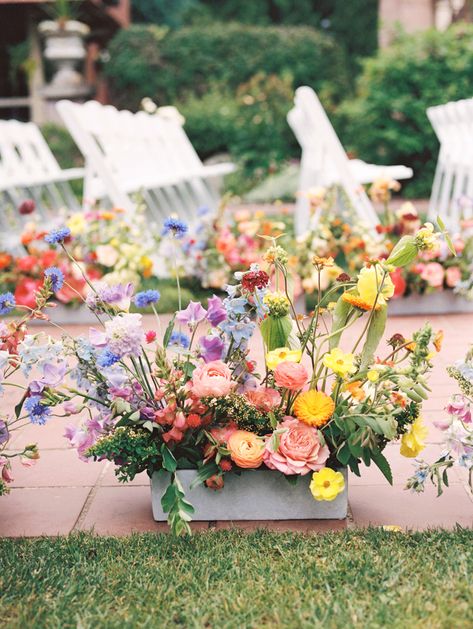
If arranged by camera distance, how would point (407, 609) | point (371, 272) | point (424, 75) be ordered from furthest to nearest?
point (424, 75) → point (371, 272) → point (407, 609)

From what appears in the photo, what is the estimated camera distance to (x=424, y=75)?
36.5 ft

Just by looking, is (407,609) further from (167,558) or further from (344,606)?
(167,558)

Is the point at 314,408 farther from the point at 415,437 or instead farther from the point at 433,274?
the point at 433,274

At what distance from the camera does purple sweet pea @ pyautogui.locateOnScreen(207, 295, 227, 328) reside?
247 cm

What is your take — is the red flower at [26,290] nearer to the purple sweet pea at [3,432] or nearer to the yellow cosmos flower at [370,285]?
the purple sweet pea at [3,432]

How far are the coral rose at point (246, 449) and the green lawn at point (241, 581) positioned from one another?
19cm

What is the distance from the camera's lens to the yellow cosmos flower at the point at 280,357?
238 centimetres

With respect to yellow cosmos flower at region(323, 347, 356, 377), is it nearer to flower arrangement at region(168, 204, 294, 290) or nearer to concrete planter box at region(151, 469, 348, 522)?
concrete planter box at region(151, 469, 348, 522)

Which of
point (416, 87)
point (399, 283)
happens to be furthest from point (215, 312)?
point (416, 87)

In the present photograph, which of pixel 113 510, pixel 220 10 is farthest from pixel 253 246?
pixel 220 10

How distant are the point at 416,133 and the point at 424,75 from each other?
2.28 feet

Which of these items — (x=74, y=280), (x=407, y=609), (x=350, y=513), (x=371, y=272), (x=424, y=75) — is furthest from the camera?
(x=424, y=75)

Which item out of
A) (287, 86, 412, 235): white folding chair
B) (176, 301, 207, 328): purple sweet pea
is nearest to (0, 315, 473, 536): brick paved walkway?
(176, 301, 207, 328): purple sweet pea

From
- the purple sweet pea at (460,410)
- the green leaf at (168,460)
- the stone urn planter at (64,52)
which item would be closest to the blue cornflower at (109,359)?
the green leaf at (168,460)
